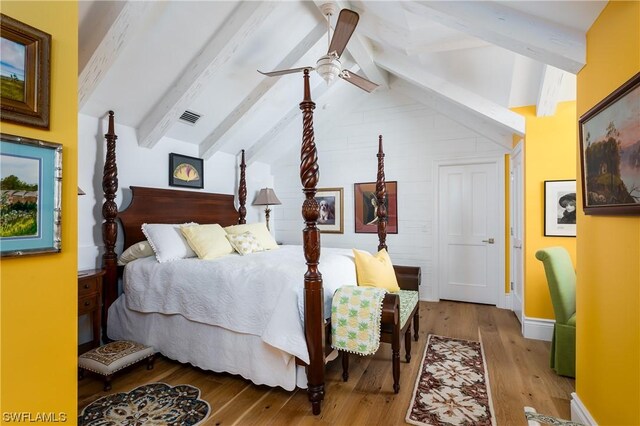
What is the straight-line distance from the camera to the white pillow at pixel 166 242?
9.77 feet

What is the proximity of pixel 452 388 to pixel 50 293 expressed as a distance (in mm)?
2545

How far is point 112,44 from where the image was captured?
7.82ft

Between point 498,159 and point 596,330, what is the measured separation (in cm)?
314

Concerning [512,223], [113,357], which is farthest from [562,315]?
[113,357]

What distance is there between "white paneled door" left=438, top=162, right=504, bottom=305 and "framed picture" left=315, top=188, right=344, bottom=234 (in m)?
1.57

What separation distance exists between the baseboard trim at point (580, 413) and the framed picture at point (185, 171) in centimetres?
413

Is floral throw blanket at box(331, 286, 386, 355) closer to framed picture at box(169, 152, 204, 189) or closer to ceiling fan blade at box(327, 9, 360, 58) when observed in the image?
ceiling fan blade at box(327, 9, 360, 58)

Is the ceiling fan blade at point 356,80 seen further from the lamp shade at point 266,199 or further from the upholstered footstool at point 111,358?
the upholstered footstool at point 111,358

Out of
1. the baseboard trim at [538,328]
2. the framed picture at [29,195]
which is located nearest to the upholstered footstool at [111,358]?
the framed picture at [29,195]

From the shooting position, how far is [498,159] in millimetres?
4371

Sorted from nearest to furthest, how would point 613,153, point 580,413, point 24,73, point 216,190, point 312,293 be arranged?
1. point 24,73
2. point 613,153
3. point 580,413
4. point 312,293
5. point 216,190

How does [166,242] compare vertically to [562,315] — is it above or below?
above

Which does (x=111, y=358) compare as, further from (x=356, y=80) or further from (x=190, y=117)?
(x=356, y=80)

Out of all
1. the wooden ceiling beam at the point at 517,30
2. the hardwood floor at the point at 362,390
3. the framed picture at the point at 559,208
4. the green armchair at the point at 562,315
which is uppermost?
the wooden ceiling beam at the point at 517,30
